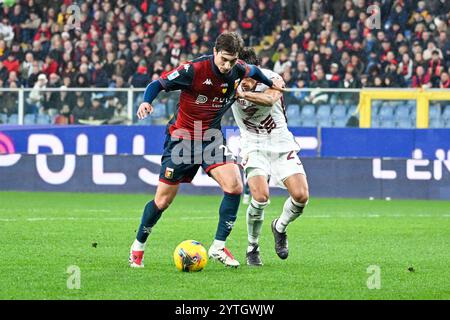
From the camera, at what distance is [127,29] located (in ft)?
83.6

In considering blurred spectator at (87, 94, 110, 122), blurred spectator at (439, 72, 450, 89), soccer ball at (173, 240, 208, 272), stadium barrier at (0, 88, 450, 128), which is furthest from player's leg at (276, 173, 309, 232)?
blurred spectator at (439, 72, 450, 89)

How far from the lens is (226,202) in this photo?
938cm

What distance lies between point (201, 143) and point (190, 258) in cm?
106

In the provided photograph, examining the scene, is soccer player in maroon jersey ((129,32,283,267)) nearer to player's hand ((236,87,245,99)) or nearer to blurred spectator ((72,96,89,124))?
player's hand ((236,87,245,99))

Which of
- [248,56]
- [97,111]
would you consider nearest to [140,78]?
[97,111]

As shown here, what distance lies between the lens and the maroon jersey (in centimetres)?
917

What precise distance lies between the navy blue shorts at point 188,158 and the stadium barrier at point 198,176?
9.69m

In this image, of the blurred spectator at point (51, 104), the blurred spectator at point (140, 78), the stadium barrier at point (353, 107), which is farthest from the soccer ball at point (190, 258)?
the blurred spectator at point (140, 78)

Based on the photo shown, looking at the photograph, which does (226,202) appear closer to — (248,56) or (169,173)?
(169,173)

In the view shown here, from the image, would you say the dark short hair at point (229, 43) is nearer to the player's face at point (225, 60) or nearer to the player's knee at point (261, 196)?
the player's face at point (225, 60)

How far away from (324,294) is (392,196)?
1133cm

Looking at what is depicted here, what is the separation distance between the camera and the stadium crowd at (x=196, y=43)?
21.3 metres

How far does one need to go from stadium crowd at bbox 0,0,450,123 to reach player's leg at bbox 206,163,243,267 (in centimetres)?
1072
